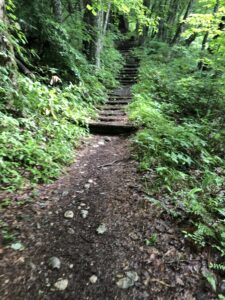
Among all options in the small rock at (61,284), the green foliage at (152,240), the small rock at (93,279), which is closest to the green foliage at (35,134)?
the small rock at (61,284)

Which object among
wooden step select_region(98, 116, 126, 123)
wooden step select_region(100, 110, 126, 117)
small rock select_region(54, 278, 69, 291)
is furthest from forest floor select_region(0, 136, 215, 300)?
wooden step select_region(100, 110, 126, 117)

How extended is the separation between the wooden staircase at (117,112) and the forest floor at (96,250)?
3.10 m

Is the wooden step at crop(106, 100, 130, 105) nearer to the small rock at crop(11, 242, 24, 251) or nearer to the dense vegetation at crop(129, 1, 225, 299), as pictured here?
the dense vegetation at crop(129, 1, 225, 299)

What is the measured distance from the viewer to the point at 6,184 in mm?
3688

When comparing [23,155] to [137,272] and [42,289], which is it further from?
[137,272]

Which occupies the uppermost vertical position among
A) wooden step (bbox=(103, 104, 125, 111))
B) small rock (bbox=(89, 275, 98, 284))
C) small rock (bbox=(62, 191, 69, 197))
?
small rock (bbox=(89, 275, 98, 284))

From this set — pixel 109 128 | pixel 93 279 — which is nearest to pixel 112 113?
pixel 109 128

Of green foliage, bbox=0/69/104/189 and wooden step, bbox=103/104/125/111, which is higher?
green foliage, bbox=0/69/104/189

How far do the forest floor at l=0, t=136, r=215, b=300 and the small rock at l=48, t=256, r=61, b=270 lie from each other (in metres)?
0.01

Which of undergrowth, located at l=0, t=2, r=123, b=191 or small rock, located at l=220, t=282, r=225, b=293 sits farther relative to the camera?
undergrowth, located at l=0, t=2, r=123, b=191

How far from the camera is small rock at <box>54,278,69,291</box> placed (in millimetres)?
2387

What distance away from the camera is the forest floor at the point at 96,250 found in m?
2.40

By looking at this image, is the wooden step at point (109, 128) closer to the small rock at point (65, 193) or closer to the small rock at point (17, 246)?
the small rock at point (65, 193)

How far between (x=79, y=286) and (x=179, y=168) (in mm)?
3054
